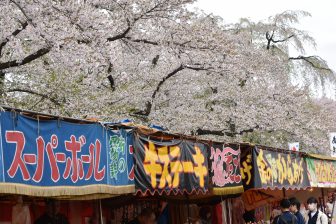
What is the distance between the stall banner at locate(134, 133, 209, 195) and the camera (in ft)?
29.6

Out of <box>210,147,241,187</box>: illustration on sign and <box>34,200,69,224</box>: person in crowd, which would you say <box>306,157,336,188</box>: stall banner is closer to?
<box>210,147,241,187</box>: illustration on sign

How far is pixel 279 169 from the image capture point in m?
14.8

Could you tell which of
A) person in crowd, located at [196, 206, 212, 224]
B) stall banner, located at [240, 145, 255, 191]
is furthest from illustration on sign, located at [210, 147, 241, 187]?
person in crowd, located at [196, 206, 212, 224]

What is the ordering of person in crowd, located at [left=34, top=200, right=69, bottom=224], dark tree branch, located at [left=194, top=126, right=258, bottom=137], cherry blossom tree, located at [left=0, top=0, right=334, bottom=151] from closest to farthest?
person in crowd, located at [left=34, top=200, right=69, bottom=224] → cherry blossom tree, located at [left=0, top=0, right=334, bottom=151] → dark tree branch, located at [left=194, top=126, right=258, bottom=137]

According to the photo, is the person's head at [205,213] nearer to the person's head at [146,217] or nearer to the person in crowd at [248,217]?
the person in crowd at [248,217]

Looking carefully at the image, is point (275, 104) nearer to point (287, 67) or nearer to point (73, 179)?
point (287, 67)

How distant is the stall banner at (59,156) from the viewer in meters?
6.41

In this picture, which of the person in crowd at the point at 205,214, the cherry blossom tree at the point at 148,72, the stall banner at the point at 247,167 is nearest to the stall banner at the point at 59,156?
the cherry blossom tree at the point at 148,72

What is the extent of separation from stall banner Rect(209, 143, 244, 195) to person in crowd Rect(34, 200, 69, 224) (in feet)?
11.0

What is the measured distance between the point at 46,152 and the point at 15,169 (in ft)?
2.15

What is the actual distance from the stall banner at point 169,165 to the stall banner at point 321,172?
7.16m

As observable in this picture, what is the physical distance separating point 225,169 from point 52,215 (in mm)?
4283

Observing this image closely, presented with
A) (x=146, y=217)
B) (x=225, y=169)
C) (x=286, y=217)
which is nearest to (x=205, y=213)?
(x=225, y=169)

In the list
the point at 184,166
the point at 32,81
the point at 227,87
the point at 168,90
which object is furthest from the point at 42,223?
the point at 227,87
